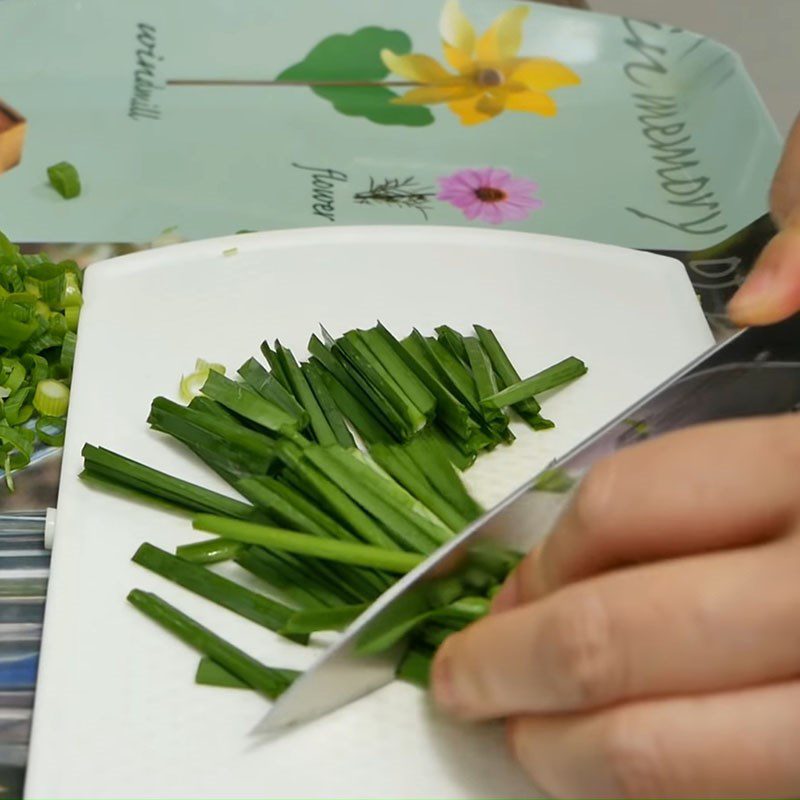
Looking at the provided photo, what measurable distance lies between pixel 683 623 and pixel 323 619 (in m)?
0.36

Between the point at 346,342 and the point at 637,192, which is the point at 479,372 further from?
the point at 637,192

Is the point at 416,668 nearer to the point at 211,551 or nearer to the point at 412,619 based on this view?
the point at 412,619

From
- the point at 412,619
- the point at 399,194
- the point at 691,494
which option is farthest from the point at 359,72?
the point at 691,494

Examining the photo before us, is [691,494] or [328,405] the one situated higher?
[691,494]

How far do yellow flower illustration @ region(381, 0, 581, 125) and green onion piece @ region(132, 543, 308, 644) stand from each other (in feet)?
3.48

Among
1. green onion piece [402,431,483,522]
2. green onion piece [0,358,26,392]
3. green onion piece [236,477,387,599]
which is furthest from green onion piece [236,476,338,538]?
green onion piece [0,358,26,392]

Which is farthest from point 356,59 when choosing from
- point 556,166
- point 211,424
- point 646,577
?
point 646,577

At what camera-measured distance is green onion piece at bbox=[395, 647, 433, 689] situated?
0.89 meters

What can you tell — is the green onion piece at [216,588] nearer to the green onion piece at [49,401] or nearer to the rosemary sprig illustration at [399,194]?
the green onion piece at [49,401]

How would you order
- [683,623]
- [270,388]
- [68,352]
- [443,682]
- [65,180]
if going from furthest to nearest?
1. [65,180]
2. [68,352]
3. [270,388]
4. [443,682]
5. [683,623]

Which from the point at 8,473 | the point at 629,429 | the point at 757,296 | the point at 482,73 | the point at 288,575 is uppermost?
the point at 757,296

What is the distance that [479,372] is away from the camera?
114cm

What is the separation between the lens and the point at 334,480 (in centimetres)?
99

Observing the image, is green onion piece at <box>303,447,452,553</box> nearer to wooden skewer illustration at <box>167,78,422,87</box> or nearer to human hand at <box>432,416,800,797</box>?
human hand at <box>432,416,800,797</box>
